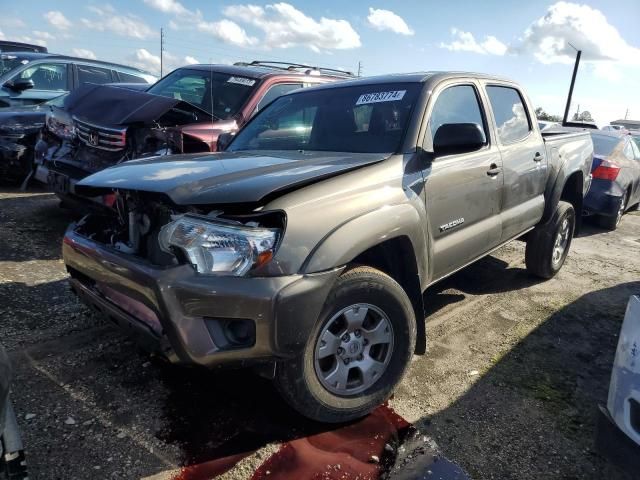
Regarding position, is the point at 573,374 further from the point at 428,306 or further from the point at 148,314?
the point at 148,314

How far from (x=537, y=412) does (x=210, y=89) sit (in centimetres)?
474

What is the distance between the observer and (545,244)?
15.9ft

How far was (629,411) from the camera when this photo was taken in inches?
79.9

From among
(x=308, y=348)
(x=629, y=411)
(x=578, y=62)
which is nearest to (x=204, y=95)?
(x=308, y=348)

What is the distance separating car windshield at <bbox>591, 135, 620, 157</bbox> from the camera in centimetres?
759

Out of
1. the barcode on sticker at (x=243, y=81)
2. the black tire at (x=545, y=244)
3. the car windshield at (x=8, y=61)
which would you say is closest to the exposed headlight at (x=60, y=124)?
the barcode on sticker at (x=243, y=81)

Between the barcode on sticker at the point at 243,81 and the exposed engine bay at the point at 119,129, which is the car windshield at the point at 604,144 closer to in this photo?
the barcode on sticker at the point at 243,81

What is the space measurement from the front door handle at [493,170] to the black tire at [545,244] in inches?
52.9

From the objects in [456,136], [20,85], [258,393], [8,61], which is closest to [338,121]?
[456,136]

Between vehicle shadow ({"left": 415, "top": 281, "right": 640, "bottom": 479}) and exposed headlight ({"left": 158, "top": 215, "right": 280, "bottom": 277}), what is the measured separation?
1.37m

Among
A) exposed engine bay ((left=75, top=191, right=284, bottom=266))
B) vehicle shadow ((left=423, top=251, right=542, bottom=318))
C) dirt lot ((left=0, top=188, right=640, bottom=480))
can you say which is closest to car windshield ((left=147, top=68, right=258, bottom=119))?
dirt lot ((left=0, top=188, right=640, bottom=480))

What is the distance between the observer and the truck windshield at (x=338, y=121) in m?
3.19

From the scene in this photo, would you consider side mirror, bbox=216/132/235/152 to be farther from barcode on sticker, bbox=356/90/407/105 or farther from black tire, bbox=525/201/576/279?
black tire, bbox=525/201/576/279

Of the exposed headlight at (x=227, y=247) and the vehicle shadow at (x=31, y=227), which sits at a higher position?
the exposed headlight at (x=227, y=247)
